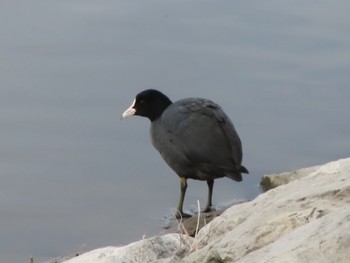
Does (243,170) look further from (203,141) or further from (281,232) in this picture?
(281,232)

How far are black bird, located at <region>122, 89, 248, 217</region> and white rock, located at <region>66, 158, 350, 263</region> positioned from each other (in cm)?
349

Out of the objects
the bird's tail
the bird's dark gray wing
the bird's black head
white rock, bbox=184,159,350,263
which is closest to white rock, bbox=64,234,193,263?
white rock, bbox=184,159,350,263

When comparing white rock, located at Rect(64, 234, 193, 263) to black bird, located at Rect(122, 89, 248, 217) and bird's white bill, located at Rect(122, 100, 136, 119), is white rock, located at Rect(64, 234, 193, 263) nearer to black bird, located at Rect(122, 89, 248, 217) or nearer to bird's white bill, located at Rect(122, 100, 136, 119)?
black bird, located at Rect(122, 89, 248, 217)

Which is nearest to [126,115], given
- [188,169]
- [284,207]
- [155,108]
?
[155,108]

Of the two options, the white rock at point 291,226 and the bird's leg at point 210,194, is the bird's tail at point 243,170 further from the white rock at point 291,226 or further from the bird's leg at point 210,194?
the white rock at point 291,226

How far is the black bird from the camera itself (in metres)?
9.91

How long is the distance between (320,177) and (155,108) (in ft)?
16.8

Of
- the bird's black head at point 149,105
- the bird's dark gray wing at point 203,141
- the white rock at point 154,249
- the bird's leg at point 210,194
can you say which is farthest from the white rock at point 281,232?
the bird's black head at point 149,105

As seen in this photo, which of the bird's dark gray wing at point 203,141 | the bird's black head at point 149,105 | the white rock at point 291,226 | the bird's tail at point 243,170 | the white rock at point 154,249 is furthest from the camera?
the bird's black head at point 149,105

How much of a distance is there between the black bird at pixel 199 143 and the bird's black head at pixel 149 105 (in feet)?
1.33

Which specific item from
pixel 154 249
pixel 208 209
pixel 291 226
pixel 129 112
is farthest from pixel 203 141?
pixel 291 226

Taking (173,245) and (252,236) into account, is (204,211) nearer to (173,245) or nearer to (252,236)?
(173,245)

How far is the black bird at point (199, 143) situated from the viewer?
9.91 meters

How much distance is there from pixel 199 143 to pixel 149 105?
1.06 metres
